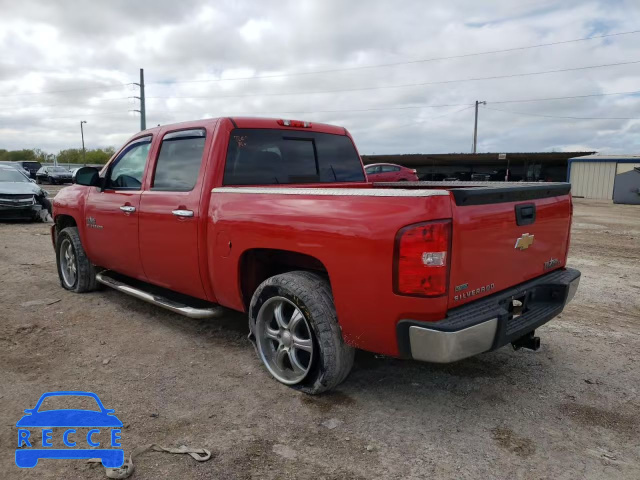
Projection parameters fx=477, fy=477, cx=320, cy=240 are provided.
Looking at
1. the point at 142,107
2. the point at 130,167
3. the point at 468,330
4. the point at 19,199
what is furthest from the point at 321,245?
the point at 142,107

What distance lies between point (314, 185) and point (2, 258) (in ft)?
21.1

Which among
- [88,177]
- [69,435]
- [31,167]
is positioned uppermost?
[88,177]

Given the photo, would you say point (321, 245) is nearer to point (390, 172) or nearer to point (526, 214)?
point (526, 214)

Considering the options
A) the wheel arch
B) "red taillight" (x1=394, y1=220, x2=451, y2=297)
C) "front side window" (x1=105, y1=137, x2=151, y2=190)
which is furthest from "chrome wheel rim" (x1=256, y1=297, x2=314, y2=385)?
"front side window" (x1=105, y1=137, x2=151, y2=190)

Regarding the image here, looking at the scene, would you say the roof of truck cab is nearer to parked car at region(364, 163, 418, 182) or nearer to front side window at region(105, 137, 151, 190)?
front side window at region(105, 137, 151, 190)

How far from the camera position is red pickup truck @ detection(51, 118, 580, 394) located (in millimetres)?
2482

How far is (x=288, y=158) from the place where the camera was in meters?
4.14

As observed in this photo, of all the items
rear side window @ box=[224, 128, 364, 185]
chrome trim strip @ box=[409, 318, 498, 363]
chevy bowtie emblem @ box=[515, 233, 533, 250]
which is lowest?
chrome trim strip @ box=[409, 318, 498, 363]

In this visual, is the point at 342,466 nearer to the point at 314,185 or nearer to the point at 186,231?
the point at 186,231

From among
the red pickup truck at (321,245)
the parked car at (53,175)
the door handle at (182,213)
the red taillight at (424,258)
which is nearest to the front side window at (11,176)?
the red pickup truck at (321,245)

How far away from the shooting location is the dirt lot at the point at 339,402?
2457 mm

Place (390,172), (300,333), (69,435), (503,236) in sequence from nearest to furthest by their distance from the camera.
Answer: (69,435)
(503,236)
(300,333)
(390,172)

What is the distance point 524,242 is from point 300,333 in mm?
1563

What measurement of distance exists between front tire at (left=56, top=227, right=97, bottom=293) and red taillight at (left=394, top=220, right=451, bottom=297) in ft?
14.3
